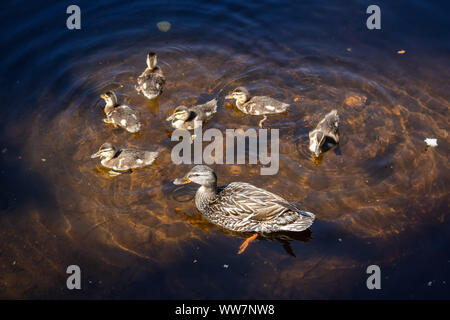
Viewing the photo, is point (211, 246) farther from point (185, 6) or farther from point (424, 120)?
point (185, 6)

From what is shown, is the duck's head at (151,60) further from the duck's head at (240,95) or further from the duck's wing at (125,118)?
the duck's head at (240,95)

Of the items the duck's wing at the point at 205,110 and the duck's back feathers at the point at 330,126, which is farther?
the duck's wing at the point at 205,110

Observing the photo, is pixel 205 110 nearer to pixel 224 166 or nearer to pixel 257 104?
pixel 257 104

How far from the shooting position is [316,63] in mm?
6625

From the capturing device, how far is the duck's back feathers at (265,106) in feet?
18.6

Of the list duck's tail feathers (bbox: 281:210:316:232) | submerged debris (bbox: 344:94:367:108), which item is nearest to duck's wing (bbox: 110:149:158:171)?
duck's tail feathers (bbox: 281:210:316:232)

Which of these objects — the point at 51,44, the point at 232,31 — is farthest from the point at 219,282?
the point at 51,44

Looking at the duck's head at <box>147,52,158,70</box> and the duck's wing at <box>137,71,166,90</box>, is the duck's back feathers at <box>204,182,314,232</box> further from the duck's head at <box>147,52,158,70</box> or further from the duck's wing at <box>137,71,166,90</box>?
the duck's head at <box>147,52,158,70</box>

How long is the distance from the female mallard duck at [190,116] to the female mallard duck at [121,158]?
695mm

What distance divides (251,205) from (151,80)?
9.33ft

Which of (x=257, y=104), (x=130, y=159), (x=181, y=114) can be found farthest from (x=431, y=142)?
(x=130, y=159)

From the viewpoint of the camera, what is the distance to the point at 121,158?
16.1 ft

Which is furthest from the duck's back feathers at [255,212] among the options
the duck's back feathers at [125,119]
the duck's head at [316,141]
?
the duck's back feathers at [125,119]

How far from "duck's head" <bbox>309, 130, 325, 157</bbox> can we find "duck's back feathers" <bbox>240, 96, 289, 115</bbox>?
0.73m
